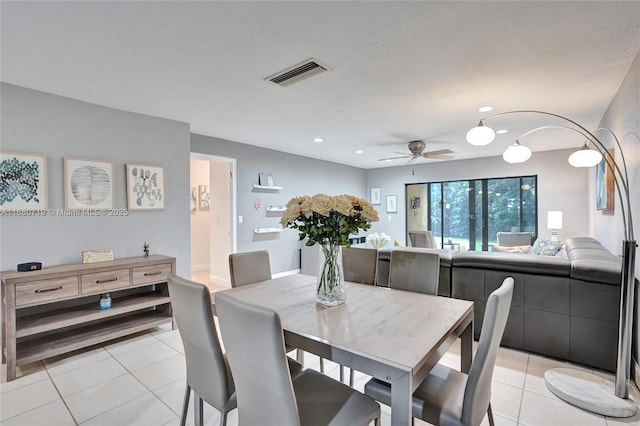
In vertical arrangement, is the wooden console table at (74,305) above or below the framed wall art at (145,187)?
below

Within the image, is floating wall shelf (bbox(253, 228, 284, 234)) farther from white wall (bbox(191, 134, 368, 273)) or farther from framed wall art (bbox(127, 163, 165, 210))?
framed wall art (bbox(127, 163, 165, 210))

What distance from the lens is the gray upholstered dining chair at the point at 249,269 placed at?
2418 millimetres

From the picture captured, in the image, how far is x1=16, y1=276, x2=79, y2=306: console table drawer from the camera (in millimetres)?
2539

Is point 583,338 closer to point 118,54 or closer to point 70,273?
point 118,54

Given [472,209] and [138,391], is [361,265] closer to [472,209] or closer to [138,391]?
[138,391]

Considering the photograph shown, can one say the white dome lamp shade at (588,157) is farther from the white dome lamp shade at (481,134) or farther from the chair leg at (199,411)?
the chair leg at (199,411)

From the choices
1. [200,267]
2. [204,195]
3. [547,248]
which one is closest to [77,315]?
[200,267]

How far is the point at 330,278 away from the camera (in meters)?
1.91

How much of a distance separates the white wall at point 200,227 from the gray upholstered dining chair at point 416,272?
527 centimetres

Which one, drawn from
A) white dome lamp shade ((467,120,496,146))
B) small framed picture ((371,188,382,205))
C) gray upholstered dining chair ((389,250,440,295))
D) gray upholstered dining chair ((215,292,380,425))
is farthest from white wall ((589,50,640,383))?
small framed picture ((371,188,382,205))

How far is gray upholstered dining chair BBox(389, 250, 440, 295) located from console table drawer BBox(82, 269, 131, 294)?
2558mm

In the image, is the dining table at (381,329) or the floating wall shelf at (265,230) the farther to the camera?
the floating wall shelf at (265,230)

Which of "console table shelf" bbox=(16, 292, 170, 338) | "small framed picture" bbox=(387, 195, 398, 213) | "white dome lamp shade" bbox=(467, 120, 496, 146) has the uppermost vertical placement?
"white dome lamp shade" bbox=(467, 120, 496, 146)

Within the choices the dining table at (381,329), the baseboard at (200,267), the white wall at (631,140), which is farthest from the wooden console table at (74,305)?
the white wall at (631,140)
